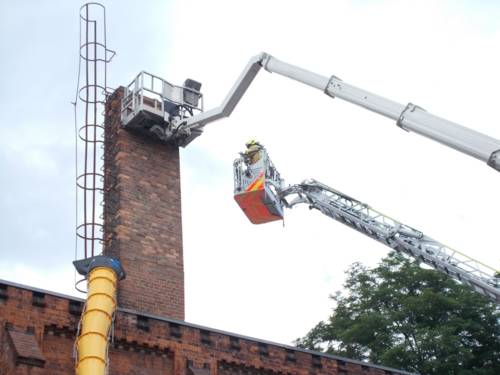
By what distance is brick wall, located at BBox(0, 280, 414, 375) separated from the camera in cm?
1695

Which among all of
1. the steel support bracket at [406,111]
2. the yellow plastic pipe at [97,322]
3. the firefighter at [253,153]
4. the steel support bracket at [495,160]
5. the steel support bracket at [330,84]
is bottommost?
the yellow plastic pipe at [97,322]

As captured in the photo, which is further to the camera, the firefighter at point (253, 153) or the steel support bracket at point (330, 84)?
the firefighter at point (253, 153)

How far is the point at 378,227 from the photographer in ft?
71.9

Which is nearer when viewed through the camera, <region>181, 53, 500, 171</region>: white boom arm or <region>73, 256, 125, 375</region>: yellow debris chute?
<region>181, 53, 500, 171</region>: white boom arm

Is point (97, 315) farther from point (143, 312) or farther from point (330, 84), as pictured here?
point (330, 84)

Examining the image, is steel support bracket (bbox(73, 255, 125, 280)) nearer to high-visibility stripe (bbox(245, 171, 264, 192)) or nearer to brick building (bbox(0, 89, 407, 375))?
brick building (bbox(0, 89, 407, 375))

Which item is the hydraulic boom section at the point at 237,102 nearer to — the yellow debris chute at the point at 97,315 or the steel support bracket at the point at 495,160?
the steel support bracket at the point at 495,160

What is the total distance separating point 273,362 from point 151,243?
451 cm

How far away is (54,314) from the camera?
1730 cm

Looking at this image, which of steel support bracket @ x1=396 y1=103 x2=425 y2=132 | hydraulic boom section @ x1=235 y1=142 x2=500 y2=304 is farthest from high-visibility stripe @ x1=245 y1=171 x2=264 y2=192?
steel support bracket @ x1=396 y1=103 x2=425 y2=132

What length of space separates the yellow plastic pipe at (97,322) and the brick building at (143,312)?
657 mm

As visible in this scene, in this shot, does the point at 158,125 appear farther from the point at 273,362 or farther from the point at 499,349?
the point at 499,349

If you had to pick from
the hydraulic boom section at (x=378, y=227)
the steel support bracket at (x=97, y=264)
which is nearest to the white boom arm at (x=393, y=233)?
the hydraulic boom section at (x=378, y=227)

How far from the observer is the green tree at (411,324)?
105ft
